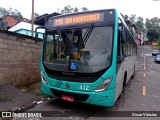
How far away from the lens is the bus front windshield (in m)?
5.34

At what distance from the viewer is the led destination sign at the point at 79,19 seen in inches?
222

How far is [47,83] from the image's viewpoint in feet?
19.5

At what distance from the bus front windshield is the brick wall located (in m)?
2.46

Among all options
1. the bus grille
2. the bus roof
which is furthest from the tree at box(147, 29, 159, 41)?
the bus grille

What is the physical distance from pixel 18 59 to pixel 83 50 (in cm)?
396

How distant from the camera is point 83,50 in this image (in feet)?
18.3

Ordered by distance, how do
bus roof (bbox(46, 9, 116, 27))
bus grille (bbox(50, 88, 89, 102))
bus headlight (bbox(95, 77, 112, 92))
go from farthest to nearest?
bus roof (bbox(46, 9, 116, 27)), bus grille (bbox(50, 88, 89, 102)), bus headlight (bbox(95, 77, 112, 92))

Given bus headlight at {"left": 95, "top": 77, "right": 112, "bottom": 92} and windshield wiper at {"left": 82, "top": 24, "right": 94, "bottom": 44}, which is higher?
windshield wiper at {"left": 82, "top": 24, "right": 94, "bottom": 44}

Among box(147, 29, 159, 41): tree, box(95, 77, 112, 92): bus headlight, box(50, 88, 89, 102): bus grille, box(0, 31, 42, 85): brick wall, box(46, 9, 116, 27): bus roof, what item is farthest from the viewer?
box(147, 29, 159, 41): tree

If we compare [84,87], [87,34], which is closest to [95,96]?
[84,87]

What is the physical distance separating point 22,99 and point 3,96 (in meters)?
0.63

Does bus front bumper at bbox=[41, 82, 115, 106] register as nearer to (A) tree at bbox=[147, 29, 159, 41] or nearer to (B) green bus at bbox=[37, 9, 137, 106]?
(B) green bus at bbox=[37, 9, 137, 106]

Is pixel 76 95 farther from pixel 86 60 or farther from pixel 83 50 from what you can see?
pixel 83 50

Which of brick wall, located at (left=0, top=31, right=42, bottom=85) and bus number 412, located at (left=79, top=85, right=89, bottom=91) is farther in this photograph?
brick wall, located at (left=0, top=31, right=42, bottom=85)
